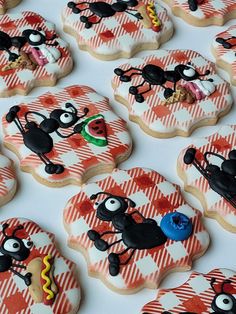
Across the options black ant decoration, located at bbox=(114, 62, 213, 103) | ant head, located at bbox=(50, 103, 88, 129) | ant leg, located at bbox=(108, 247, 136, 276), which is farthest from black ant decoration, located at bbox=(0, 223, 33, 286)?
black ant decoration, located at bbox=(114, 62, 213, 103)

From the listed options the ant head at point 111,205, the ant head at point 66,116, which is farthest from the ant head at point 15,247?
the ant head at point 66,116

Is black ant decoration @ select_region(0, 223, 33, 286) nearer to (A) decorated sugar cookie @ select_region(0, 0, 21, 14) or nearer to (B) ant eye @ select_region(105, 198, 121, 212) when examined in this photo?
(B) ant eye @ select_region(105, 198, 121, 212)

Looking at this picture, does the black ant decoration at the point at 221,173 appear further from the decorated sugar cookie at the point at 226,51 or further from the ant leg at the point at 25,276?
the ant leg at the point at 25,276

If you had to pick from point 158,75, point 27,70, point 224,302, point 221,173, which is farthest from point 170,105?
point 224,302

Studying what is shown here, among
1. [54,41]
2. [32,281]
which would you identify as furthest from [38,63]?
[32,281]

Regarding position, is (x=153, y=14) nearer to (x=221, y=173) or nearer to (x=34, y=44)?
(x=34, y=44)

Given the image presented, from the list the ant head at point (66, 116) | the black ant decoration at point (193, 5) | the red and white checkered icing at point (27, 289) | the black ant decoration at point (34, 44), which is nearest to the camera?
the red and white checkered icing at point (27, 289)
